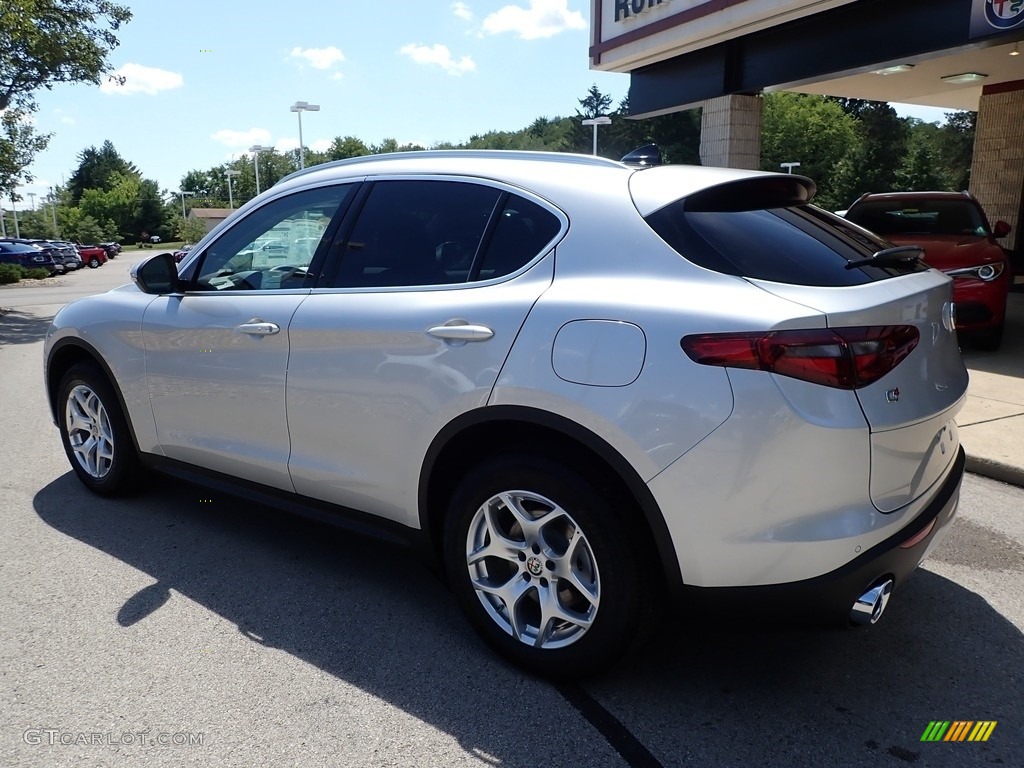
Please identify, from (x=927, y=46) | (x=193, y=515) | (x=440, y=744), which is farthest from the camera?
(x=927, y=46)

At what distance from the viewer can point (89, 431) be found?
4566 millimetres

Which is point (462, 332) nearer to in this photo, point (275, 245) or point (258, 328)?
point (258, 328)

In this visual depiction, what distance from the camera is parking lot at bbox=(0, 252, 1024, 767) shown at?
2459 millimetres

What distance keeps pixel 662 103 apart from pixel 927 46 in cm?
492

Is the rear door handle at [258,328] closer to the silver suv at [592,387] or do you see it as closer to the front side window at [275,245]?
the silver suv at [592,387]

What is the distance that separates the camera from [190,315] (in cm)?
381

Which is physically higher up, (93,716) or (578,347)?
(578,347)

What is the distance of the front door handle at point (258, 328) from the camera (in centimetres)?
338

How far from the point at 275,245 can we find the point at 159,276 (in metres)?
0.67

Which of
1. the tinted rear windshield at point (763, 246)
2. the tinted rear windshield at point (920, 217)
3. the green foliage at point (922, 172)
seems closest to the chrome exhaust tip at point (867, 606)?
the tinted rear windshield at point (763, 246)

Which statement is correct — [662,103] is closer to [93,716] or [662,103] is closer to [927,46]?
[927,46]

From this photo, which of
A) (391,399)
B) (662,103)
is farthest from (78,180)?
(391,399)

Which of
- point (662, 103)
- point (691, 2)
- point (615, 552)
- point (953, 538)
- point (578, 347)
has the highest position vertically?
point (691, 2)

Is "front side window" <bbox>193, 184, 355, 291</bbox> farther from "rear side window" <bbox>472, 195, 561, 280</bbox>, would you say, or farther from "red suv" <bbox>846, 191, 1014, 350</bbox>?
"red suv" <bbox>846, 191, 1014, 350</bbox>
